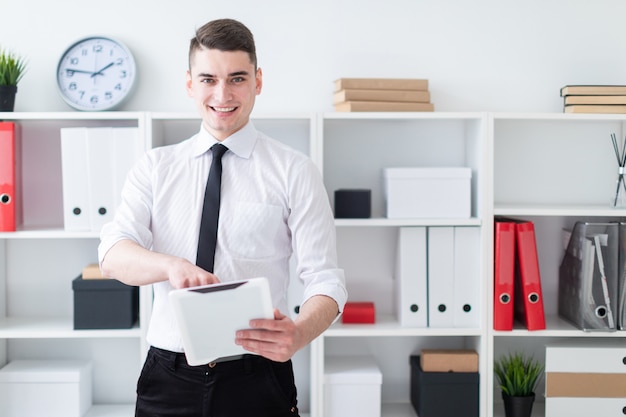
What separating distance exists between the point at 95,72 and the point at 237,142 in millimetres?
1347

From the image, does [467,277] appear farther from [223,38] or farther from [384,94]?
[223,38]

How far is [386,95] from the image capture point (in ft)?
9.11

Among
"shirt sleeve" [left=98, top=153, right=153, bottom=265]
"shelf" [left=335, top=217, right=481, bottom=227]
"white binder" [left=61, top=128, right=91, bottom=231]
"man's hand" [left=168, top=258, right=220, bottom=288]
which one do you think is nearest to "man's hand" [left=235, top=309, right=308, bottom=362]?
"man's hand" [left=168, top=258, right=220, bottom=288]

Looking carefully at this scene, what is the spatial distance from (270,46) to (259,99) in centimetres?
22

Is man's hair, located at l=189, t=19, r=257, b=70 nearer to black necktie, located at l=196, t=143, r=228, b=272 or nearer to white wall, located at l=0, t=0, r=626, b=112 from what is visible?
black necktie, located at l=196, t=143, r=228, b=272

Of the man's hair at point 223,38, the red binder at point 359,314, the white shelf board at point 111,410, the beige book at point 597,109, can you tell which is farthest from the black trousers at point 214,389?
the beige book at point 597,109

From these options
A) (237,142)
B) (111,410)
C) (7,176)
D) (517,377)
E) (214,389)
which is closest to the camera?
(214,389)

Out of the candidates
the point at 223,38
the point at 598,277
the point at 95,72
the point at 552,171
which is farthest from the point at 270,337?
the point at 552,171

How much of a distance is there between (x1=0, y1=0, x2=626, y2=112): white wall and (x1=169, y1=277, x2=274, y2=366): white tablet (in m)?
1.70

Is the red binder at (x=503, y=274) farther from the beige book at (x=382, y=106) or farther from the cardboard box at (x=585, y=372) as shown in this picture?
the beige book at (x=382, y=106)

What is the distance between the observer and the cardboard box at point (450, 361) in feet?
9.23

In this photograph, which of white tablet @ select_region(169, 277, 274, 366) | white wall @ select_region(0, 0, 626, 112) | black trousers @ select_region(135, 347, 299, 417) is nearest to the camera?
white tablet @ select_region(169, 277, 274, 366)

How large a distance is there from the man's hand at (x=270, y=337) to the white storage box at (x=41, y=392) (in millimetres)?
1641

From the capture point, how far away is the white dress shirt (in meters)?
1.73
